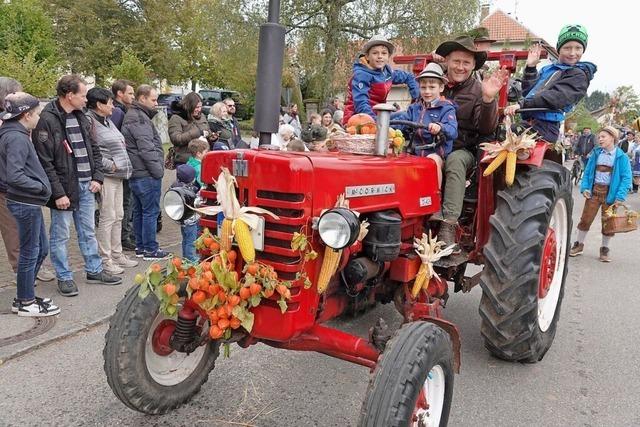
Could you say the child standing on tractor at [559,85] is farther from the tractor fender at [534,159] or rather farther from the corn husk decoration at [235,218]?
the corn husk decoration at [235,218]

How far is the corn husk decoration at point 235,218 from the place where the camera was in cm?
227

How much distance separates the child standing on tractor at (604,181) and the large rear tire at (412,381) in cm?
548

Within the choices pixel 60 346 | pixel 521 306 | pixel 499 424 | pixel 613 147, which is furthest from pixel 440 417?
pixel 613 147

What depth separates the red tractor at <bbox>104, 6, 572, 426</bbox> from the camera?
226cm

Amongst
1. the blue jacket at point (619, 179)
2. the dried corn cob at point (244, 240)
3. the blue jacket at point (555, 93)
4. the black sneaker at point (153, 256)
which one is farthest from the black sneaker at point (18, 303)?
the blue jacket at point (619, 179)

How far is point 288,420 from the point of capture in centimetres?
285

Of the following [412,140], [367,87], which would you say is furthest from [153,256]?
[412,140]

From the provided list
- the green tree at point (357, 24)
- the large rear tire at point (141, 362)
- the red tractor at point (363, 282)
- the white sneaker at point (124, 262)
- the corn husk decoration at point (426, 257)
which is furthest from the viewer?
the green tree at point (357, 24)

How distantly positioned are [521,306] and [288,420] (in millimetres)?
1522

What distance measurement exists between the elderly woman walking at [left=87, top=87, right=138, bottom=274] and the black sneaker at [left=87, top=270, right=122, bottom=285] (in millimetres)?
275

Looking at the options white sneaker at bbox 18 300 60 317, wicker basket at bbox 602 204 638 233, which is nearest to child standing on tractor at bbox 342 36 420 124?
white sneaker at bbox 18 300 60 317

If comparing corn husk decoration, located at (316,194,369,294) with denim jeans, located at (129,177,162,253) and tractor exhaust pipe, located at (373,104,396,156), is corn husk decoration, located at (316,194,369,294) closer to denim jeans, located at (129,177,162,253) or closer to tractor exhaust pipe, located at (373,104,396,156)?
tractor exhaust pipe, located at (373,104,396,156)

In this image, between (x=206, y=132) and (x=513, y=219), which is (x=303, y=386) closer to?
(x=513, y=219)

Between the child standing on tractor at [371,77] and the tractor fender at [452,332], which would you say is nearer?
the tractor fender at [452,332]
